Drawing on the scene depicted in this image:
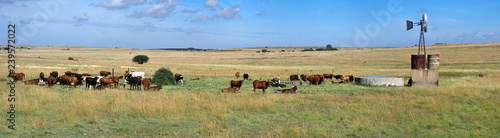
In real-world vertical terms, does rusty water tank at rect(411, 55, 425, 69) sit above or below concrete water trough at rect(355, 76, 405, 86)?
above

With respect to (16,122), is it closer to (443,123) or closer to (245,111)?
(245,111)

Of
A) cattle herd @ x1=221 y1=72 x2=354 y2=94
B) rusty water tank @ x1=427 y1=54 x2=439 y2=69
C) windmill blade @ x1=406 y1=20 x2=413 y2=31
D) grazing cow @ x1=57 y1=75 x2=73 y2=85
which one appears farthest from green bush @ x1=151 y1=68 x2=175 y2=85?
rusty water tank @ x1=427 y1=54 x2=439 y2=69

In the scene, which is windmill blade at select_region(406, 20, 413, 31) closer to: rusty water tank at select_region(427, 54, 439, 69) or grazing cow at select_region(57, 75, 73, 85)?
rusty water tank at select_region(427, 54, 439, 69)

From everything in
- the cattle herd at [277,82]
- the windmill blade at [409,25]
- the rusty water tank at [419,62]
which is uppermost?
the windmill blade at [409,25]

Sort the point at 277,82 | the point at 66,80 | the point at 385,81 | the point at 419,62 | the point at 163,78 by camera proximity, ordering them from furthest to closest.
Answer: the point at 277,82
the point at 163,78
the point at 385,81
the point at 419,62
the point at 66,80

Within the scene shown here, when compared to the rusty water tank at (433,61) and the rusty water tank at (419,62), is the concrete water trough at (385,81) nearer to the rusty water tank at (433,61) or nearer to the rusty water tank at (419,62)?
the rusty water tank at (419,62)

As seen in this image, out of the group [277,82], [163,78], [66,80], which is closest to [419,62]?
[277,82]

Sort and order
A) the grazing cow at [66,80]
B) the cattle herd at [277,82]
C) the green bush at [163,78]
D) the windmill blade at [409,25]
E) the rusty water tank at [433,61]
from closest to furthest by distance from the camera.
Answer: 1. the cattle herd at [277,82]
2. the grazing cow at [66,80]
3. the rusty water tank at [433,61]
4. the windmill blade at [409,25]
5. the green bush at [163,78]

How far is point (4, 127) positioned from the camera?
925 cm

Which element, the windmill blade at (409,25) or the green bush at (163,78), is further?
the green bush at (163,78)

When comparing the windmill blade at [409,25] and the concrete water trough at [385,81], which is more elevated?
the windmill blade at [409,25]

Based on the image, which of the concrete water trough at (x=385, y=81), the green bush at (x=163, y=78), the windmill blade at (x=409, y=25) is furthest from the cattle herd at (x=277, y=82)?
the windmill blade at (x=409, y=25)

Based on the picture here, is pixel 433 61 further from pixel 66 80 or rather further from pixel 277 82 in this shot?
pixel 66 80

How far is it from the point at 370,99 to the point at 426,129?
5628 mm
